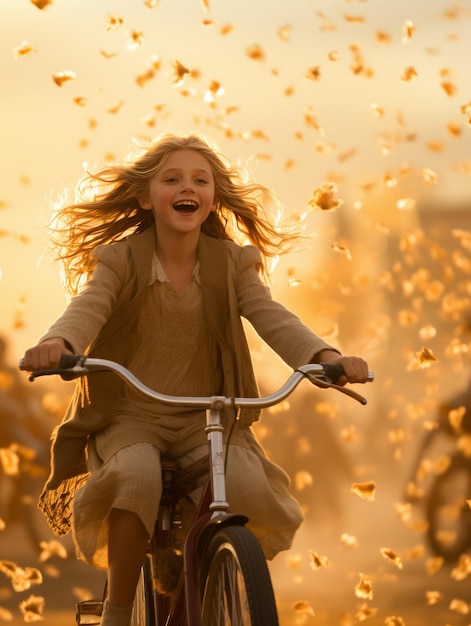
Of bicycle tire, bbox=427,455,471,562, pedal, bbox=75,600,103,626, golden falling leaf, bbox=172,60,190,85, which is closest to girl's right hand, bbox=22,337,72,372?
pedal, bbox=75,600,103,626

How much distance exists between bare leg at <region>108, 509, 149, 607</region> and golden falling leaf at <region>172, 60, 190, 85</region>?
11.6 feet

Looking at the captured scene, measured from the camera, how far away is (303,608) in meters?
6.57

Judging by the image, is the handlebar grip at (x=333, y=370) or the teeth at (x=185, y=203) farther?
the teeth at (x=185, y=203)

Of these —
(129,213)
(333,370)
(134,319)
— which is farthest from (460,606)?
(333,370)

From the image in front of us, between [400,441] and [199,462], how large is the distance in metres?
4.56

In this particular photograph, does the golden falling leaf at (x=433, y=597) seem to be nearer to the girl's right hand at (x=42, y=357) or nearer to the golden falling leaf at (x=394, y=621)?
the golden falling leaf at (x=394, y=621)

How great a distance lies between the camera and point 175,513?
11.6 feet

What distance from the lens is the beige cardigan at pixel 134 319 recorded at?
359 cm

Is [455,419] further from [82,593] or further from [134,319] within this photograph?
[134,319]

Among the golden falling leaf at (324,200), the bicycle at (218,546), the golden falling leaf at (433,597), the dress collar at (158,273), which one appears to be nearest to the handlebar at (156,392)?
the bicycle at (218,546)

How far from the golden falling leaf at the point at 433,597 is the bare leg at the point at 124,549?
376cm

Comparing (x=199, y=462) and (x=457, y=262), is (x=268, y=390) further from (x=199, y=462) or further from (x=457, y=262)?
(x=199, y=462)

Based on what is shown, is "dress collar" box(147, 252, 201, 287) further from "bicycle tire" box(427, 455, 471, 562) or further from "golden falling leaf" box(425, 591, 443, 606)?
"bicycle tire" box(427, 455, 471, 562)

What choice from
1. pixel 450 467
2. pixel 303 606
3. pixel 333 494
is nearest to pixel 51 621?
pixel 303 606
